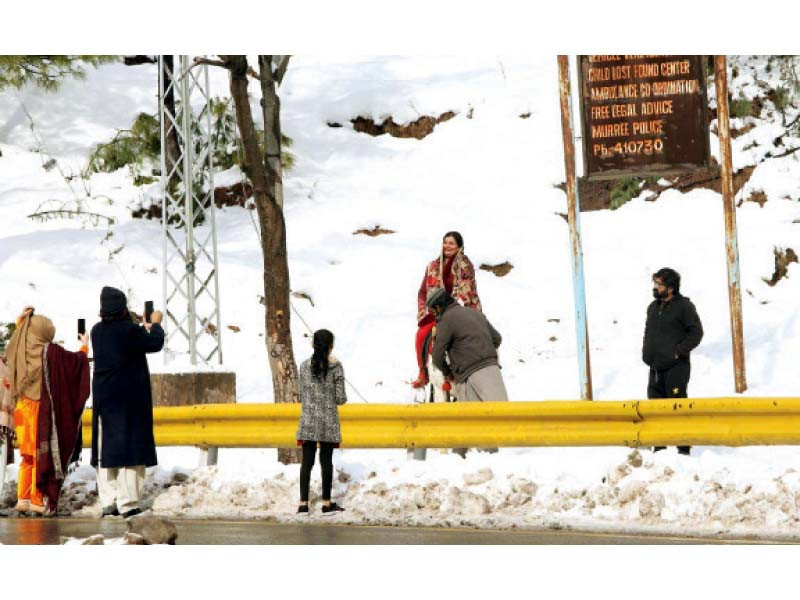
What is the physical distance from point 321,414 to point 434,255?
16.1 m

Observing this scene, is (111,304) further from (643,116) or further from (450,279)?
(643,116)

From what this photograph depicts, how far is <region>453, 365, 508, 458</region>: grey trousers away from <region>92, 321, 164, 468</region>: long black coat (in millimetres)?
2833

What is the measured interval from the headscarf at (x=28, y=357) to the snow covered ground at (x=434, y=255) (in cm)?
111

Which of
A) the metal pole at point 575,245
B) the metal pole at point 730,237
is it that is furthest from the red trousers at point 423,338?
the metal pole at point 730,237

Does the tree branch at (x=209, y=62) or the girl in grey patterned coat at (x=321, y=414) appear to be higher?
the tree branch at (x=209, y=62)

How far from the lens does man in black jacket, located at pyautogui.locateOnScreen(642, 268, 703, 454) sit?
14.8 metres

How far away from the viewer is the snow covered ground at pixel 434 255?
42.1 ft

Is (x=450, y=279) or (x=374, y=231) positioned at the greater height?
(x=374, y=231)

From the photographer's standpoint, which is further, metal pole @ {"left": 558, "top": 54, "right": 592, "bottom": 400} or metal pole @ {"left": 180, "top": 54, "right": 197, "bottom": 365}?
metal pole @ {"left": 558, "top": 54, "right": 592, "bottom": 400}

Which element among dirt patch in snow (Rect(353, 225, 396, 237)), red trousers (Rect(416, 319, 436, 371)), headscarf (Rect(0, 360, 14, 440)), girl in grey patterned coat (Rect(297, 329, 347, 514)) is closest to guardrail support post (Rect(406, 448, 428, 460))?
girl in grey patterned coat (Rect(297, 329, 347, 514))

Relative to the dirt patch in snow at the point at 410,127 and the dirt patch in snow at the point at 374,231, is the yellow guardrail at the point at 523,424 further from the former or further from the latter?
the dirt patch in snow at the point at 410,127

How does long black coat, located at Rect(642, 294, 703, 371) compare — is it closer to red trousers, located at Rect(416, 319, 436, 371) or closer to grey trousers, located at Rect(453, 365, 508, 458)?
grey trousers, located at Rect(453, 365, 508, 458)

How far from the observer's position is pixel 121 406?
13.9 meters

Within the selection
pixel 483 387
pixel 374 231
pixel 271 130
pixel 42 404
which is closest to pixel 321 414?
pixel 483 387
